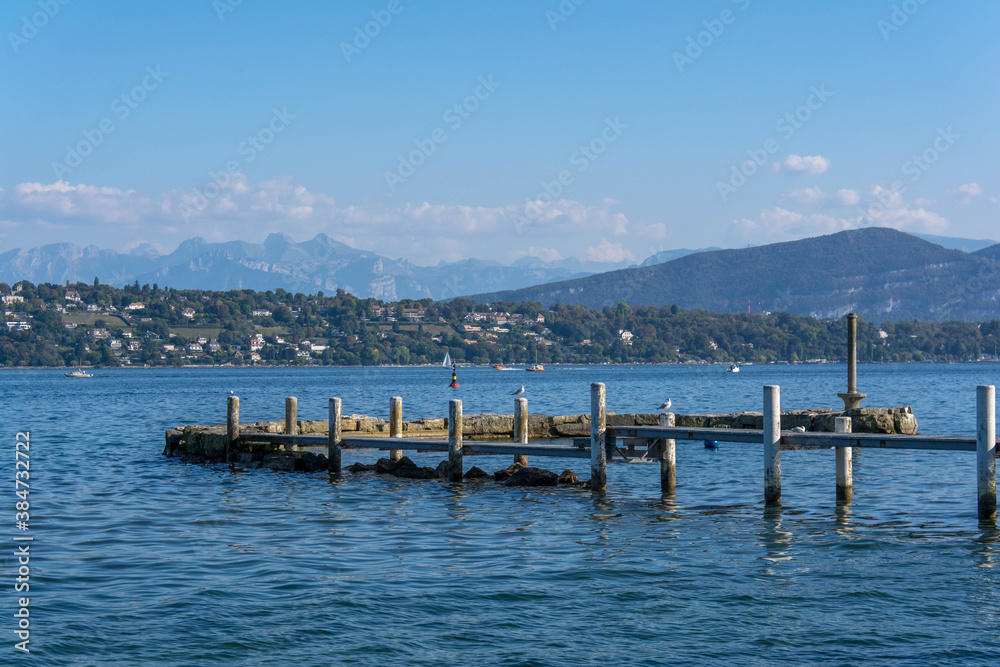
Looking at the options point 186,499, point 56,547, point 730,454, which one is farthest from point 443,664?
point 730,454

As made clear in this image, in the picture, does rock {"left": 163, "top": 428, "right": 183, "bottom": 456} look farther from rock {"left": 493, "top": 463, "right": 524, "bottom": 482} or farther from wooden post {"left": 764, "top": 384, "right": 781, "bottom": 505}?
wooden post {"left": 764, "top": 384, "right": 781, "bottom": 505}

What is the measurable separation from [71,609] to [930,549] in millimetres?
12754

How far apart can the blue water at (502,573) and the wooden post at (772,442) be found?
452mm

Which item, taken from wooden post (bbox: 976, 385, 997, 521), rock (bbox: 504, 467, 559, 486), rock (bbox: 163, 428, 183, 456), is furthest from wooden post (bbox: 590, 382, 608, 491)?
rock (bbox: 163, 428, 183, 456)

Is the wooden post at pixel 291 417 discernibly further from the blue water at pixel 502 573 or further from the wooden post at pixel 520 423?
the wooden post at pixel 520 423

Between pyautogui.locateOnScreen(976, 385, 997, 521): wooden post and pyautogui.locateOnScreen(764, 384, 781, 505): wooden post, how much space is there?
329 centimetres

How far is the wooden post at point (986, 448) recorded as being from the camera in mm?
16094

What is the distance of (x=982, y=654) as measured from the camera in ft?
34.6

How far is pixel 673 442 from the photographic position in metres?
22.3

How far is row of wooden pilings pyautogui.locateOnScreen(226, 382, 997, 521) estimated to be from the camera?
53.9 ft

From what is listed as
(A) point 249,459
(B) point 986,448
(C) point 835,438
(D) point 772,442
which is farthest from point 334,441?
(B) point 986,448

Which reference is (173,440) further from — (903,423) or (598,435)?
(903,423)

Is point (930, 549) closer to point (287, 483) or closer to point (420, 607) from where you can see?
point (420, 607)

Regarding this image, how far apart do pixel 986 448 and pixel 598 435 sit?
7.46 metres
